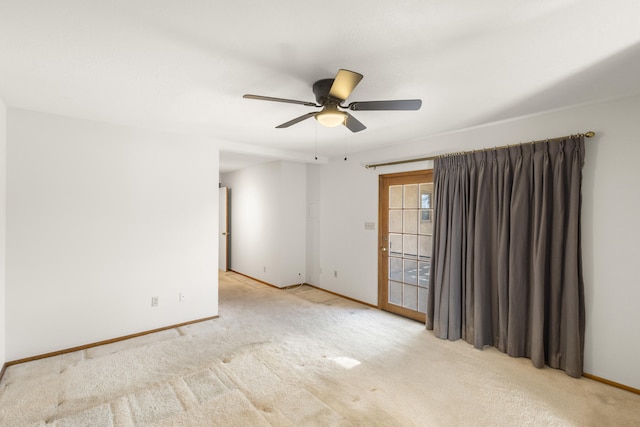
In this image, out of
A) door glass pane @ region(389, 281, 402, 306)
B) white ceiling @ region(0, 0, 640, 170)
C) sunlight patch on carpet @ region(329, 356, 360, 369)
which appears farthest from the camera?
door glass pane @ region(389, 281, 402, 306)

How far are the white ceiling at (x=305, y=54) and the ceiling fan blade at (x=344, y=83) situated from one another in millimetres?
185

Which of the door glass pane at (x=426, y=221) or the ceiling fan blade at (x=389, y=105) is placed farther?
the door glass pane at (x=426, y=221)

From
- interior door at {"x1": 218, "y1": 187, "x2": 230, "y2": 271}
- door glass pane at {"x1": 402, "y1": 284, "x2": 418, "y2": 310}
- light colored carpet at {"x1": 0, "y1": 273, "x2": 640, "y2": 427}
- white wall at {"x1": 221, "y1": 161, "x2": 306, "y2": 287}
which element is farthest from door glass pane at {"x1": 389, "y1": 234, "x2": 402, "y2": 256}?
interior door at {"x1": 218, "y1": 187, "x2": 230, "y2": 271}

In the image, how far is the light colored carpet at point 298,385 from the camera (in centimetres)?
219

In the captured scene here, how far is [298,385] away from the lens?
2.57 metres

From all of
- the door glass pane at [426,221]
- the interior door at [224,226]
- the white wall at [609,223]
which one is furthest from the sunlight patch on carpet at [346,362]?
the interior door at [224,226]

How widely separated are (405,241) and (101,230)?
12.1ft

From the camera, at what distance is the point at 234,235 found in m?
6.99

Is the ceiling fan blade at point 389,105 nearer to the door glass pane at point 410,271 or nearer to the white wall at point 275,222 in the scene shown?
the door glass pane at point 410,271

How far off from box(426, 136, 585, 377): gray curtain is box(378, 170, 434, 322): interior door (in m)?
0.28

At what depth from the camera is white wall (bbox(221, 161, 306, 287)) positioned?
5648 millimetres

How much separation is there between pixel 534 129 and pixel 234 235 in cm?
583

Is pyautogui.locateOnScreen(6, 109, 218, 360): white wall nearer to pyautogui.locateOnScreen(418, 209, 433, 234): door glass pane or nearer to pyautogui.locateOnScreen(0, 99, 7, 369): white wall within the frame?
pyautogui.locateOnScreen(0, 99, 7, 369): white wall

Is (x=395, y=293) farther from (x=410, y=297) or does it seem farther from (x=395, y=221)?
(x=395, y=221)
